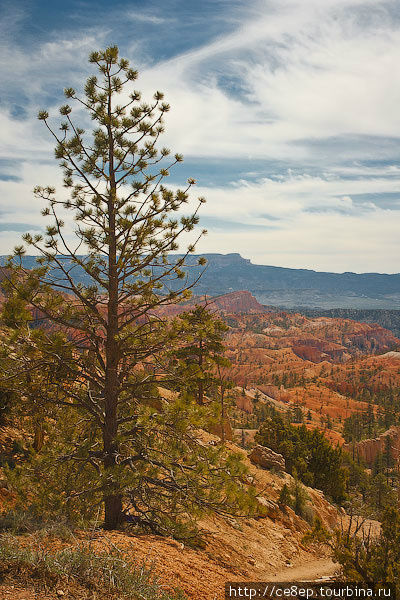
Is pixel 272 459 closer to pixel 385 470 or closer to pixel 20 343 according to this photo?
pixel 20 343

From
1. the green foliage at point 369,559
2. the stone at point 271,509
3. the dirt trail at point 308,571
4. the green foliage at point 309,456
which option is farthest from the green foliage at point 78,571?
the green foliage at point 309,456

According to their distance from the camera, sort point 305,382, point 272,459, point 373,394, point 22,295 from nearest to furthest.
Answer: point 22,295, point 272,459, point 373,394, point 305,382

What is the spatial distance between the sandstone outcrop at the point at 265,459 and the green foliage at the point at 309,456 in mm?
4258

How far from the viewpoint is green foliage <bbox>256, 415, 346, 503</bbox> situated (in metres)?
26.8

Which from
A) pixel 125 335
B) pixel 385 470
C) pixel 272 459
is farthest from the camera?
pixel 385 470

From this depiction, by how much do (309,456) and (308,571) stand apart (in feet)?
60.8

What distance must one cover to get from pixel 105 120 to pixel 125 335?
4.16 meters

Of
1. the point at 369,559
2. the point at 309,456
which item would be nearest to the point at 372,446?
the point at 309,456

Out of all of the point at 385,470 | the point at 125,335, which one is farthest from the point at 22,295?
the point at 385,470

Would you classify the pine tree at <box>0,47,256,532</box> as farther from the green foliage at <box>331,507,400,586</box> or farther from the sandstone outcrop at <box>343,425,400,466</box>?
the sandstone outcrop at <box>343,425,400,466</box>

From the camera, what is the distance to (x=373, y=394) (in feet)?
480

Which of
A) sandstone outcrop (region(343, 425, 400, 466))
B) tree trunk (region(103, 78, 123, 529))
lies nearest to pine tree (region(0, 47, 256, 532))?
tree trunk (region(103, 78, 123, 529))

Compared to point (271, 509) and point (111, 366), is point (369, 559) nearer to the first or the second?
point (111, 366)

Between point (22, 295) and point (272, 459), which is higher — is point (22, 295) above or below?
above
